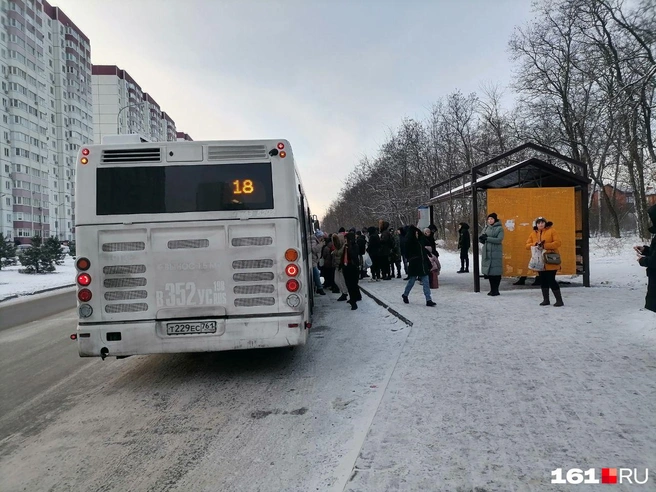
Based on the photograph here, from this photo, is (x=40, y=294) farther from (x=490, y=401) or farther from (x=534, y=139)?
(x=534, y=139)

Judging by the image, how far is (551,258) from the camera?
8883 millimetres

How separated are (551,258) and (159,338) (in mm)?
7030

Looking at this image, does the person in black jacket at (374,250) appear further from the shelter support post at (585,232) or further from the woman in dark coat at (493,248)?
the shelter support post at (585,232)

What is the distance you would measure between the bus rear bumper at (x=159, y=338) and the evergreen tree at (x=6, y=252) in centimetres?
2907

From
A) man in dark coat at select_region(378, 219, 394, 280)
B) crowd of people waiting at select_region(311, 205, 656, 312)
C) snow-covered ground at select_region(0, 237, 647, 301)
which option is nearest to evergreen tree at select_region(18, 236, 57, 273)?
snow-covered ground at select_region(0, 237, 647, 301)

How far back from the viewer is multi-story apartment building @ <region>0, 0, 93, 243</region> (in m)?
67.9

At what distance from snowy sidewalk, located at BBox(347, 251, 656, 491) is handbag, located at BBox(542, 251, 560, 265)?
1011 mm

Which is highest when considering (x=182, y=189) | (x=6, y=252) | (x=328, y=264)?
(x=182, y=189)

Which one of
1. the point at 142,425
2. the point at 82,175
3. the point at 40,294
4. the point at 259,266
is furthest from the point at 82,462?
the point at 40,294

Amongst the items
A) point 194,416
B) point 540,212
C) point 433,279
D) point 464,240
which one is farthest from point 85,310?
point 464,240

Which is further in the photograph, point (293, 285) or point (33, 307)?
point (33, 307)

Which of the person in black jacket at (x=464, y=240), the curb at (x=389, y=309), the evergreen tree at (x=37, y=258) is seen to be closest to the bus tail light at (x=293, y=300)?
the curb at (x=389, y=309)

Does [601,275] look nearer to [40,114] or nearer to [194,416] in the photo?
[194,416]

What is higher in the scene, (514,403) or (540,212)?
(540,212)
